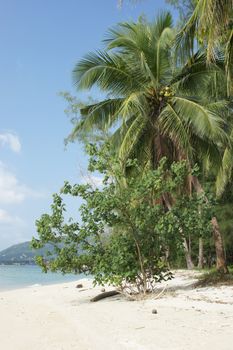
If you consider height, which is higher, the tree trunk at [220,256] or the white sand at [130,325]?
the tree trunk at [220,256]

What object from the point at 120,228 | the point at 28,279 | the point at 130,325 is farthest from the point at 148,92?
the point at 28,279

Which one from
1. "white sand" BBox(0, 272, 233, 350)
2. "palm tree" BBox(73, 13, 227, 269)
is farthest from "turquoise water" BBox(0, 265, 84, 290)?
"white sand" BBox(0, 272, 233, 350)

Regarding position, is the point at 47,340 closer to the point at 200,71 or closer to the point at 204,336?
the point at 204,336

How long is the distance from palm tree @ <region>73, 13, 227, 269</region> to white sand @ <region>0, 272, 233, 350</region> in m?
5.39

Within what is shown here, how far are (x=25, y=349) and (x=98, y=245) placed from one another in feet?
19.8

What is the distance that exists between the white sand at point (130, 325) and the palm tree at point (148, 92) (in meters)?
5.39

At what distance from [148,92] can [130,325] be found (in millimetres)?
9995

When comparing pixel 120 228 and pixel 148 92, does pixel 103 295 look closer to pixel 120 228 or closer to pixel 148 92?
pixel 120 228

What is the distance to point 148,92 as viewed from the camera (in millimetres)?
16297

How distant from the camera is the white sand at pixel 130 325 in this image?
6.49m

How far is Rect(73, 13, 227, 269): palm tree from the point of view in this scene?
1580cm

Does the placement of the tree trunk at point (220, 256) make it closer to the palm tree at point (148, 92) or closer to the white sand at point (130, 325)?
the palm tree at point (148, 92)

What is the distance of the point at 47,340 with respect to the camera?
23.7ft

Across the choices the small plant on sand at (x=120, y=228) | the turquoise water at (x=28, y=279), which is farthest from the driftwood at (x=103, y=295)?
the turquoise water at (x=28, y=279)
